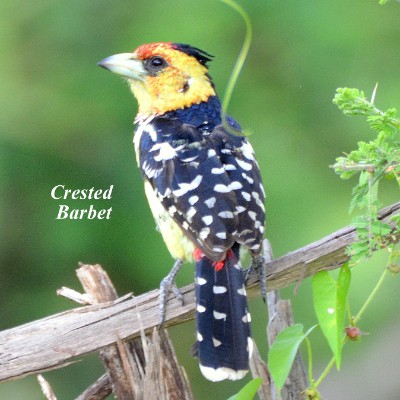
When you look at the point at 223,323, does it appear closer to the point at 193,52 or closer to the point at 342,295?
the point at 342,295

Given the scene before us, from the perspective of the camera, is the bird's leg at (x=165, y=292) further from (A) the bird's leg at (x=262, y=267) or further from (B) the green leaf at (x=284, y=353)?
(B) the green leaf at (x=284, y=353)

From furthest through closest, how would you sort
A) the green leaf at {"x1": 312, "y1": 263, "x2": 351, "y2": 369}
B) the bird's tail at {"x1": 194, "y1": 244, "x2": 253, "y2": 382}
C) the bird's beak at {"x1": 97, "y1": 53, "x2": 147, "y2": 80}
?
1. the bird's beak at {"x1": 97, "y1": 53, "x2": 147, "y2": 80}
2. the bird's tail at {"x1": 194, "y1": 244, "x2": 253, "y2": 382}
3. the green leaf at {"x1": 312, "y1": 263, "x2": 351, "y2": 369}

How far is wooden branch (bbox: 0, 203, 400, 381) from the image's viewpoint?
326cm

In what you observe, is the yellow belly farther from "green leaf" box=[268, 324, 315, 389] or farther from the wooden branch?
"green leaf" box=[268, 324, 315, 389]

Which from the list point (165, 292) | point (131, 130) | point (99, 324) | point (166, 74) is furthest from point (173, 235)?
point (131, 130)

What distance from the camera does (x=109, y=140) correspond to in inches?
217

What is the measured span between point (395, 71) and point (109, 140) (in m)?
→ 1.48

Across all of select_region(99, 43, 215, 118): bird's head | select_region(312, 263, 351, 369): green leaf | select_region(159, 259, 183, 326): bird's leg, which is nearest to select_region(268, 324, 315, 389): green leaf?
select_region(312, 263, 351, 369): green leaf

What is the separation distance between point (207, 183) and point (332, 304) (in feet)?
3.16

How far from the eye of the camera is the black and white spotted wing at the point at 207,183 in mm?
3383

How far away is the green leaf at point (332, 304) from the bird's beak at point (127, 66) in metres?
1.71

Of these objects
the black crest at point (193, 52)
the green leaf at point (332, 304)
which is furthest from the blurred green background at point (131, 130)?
the green leaf at point (332, 304)

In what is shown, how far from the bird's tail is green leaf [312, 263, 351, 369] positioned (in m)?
0.54

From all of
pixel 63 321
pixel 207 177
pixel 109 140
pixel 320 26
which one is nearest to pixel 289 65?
pixel 320 26
